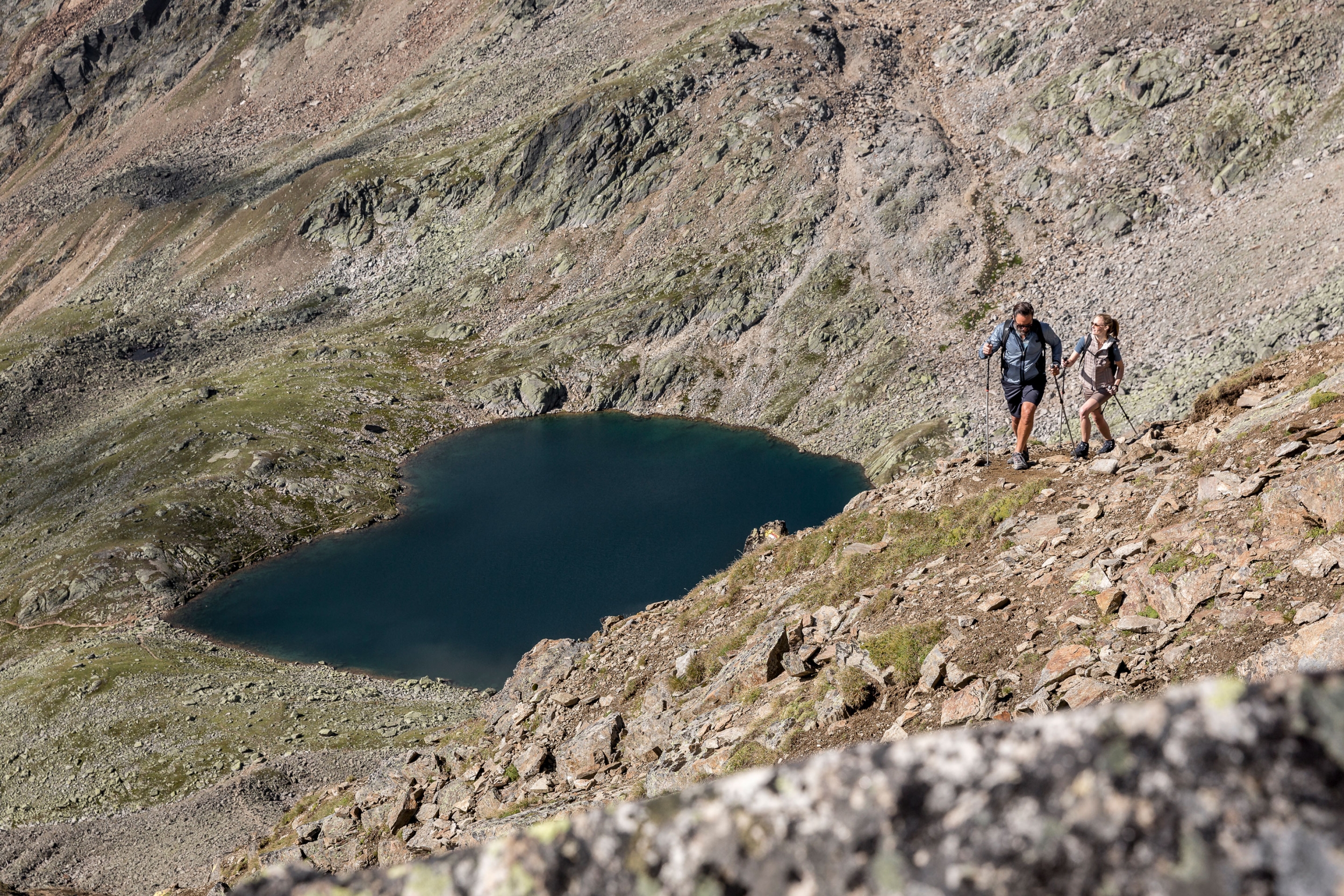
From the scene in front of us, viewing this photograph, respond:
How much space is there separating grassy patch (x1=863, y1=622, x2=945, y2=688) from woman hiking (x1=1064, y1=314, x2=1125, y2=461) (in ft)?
25.9

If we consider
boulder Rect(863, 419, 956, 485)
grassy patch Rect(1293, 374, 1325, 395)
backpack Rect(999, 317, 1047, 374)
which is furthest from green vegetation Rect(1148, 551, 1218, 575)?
boulder Rect(863, 419, 956, 485)

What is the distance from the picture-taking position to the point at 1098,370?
20.3 meters

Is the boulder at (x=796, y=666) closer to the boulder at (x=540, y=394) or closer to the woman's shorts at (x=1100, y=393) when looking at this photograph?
the woman's shorts at (x=1100, y=393)

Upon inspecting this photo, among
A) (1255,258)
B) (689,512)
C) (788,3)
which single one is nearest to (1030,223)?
(1255,258)

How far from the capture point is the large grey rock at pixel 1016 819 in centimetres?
296

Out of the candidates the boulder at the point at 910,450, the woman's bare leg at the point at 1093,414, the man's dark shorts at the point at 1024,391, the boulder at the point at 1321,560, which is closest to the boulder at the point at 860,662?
the boulder at the point at 1321,560

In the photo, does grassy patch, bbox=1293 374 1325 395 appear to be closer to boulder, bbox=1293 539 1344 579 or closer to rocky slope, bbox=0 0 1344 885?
boulder, bbox=1293 539 1344 579

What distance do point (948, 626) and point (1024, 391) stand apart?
27.1 feet

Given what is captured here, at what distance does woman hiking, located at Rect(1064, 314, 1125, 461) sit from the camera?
66.2ft

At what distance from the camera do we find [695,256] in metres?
116

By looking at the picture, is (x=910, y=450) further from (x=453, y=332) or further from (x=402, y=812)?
(x=453, y=332)

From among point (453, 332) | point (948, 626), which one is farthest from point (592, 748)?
point (453, 332)

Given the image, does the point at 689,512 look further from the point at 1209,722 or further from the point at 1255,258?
the point at 1209,722

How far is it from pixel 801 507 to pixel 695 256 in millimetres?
49158
